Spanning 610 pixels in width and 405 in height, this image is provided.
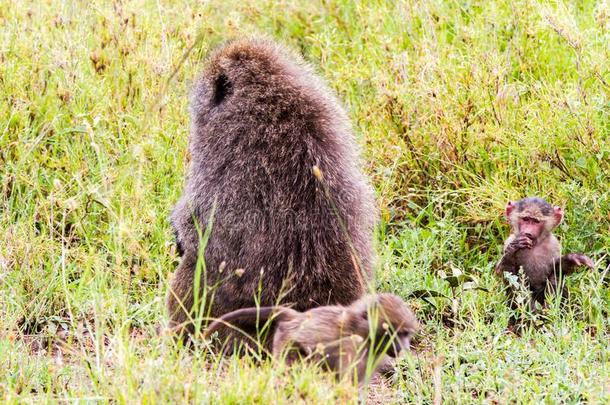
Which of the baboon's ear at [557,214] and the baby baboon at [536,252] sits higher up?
the baboon's ear at [557,214]

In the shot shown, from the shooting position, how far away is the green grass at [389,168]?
172 inches

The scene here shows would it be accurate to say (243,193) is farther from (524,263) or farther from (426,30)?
(426,30)

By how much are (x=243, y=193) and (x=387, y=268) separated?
121cm

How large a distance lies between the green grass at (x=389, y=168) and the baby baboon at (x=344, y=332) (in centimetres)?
9

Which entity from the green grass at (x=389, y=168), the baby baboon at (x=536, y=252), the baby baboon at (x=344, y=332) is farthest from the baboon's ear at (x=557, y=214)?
the baby baboon at (x=344, y=332)

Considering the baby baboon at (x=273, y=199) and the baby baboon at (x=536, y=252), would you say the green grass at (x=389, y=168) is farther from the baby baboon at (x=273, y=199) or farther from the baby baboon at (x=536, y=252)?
the baby baboon at (x=273, y=199)

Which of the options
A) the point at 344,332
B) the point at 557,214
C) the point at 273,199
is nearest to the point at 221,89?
the point at 273,199

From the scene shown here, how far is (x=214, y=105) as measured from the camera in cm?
461

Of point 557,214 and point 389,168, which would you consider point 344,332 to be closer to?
point 557,214

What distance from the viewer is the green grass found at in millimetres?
4371

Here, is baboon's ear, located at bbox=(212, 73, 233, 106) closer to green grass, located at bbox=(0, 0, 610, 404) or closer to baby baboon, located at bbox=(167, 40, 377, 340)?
baby baboon, located at bbox=(167, 40, 377, 340)

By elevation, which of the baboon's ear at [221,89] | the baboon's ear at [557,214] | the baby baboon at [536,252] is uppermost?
the baboon's ear at [221,89]

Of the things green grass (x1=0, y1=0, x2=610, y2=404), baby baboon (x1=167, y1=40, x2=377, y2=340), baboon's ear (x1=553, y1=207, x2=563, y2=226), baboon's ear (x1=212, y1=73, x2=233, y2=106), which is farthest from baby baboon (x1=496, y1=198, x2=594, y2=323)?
baboon's ear (x1=212, y1=73, x2=233, y2=106)

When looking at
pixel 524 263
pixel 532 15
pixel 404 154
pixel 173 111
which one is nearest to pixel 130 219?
pixel 173 111
